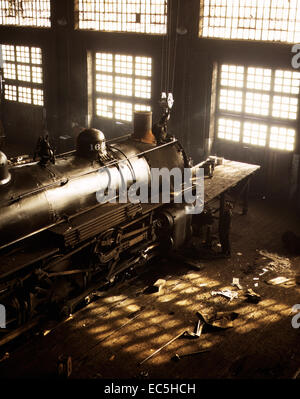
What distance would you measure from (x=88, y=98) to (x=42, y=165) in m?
9.45

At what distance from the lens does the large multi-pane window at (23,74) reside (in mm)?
17859

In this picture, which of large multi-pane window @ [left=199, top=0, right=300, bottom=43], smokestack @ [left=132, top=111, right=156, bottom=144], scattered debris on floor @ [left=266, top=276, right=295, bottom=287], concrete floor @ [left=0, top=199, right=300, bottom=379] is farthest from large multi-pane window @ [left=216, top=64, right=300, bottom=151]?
scattered debris on floor @ [left=266, top=276, right=295, bottom=287]

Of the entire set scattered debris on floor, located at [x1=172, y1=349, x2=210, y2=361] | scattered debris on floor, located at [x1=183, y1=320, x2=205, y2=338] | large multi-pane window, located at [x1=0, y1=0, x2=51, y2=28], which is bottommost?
scattered debris on floor, located at [x1=172, y1=349, x2=210, y2=361]

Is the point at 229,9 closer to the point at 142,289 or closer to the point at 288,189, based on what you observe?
the point at 288,189

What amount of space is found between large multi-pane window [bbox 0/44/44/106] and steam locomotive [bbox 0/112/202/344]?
10062mm

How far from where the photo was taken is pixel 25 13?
57.3 feet

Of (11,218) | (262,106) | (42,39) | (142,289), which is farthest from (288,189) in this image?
(42,39)

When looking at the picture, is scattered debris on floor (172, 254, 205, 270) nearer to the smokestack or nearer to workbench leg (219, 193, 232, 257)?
workbench leg (219, 193, 232, 257)

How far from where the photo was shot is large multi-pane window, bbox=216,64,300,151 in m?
12.6

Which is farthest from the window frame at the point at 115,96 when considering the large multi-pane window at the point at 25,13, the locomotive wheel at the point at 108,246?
the locomotive wheel at the point at 108,246

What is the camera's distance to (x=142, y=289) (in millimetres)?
8656

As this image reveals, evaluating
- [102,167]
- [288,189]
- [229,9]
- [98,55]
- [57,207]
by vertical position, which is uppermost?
[229,9]

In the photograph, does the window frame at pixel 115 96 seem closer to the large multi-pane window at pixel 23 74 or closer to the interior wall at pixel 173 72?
the interior wall at pixel 173 72

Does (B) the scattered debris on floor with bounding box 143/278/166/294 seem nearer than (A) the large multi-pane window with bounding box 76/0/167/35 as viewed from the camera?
Yes
